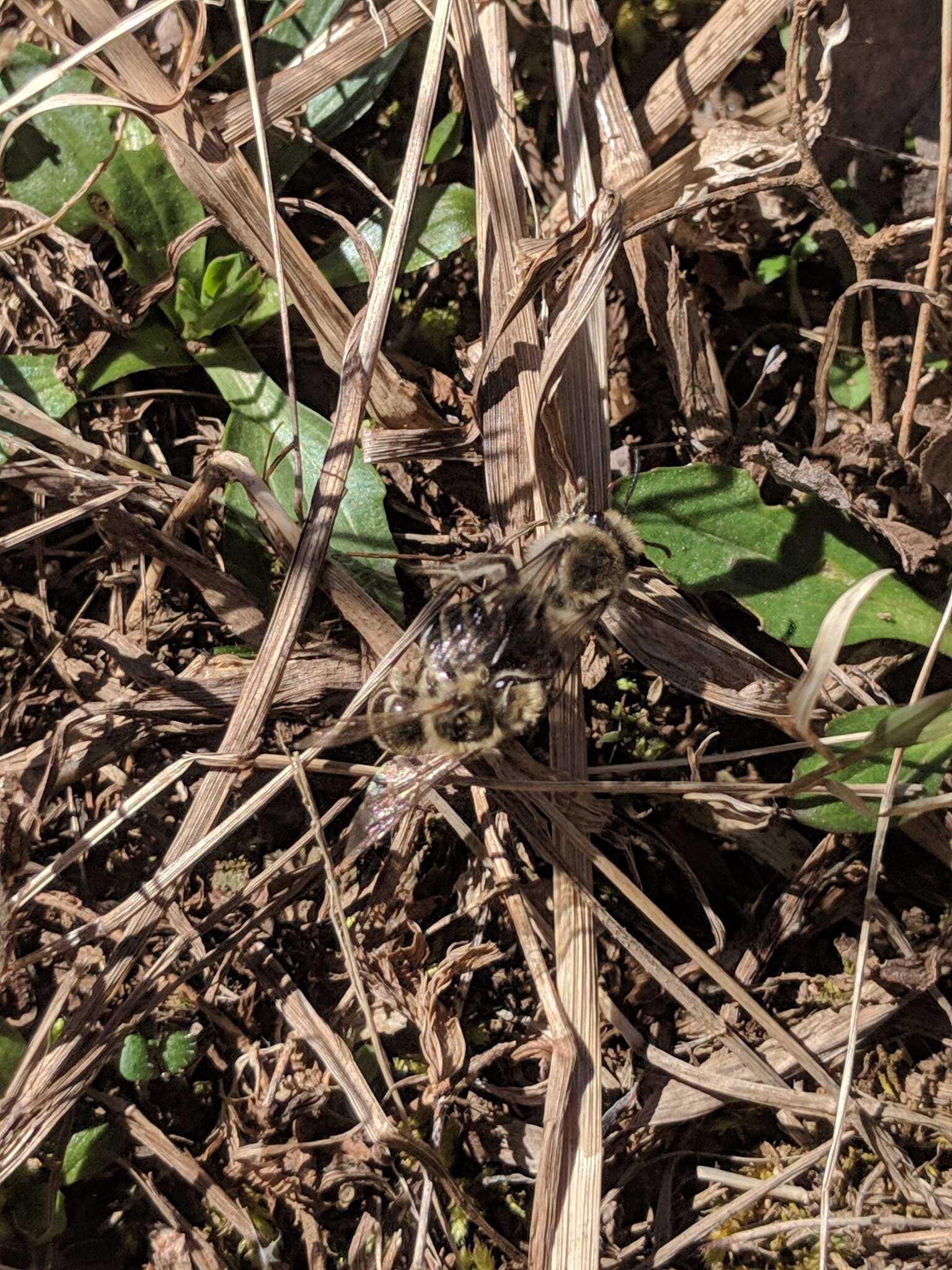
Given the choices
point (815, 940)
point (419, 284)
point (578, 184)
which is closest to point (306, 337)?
point (419, 284)

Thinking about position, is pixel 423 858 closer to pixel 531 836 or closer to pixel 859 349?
pixel 531 836

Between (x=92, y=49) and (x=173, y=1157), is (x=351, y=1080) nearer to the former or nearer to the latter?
(x=173, y=1157)

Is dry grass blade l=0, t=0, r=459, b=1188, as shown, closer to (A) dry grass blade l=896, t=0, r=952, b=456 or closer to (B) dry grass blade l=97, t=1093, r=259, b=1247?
(B) dry grass blade l=97, t=1093, r=259, b=1247

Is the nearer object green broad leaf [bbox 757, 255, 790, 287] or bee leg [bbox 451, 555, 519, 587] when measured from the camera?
bee leg [bbox 451, 555, 519, 587]

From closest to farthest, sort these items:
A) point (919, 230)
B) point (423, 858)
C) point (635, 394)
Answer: point (919, 230)
point (423, 858)
point (635, 394)

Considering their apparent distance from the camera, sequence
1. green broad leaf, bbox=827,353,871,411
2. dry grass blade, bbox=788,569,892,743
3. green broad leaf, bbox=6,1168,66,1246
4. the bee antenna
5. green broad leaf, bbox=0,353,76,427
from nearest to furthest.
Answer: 1. dry grass blade, bbox=788,569,892,743
2. green broad leaf, bbox=6,1168,66,1246
3. the bee antenna
4. green broad leaf, bbox=0,353,76,427
5. green broad leaf, bbox=827,353,871,411

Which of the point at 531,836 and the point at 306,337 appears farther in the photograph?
the point at 306,337

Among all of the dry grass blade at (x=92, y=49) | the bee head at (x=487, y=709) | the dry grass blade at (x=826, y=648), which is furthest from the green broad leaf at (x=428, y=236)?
the dry grass blade at (x=826, y=648)

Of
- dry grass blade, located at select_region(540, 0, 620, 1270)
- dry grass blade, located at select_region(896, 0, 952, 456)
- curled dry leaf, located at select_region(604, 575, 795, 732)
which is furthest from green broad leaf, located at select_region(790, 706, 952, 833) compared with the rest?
dry grass blade, located at select_region(896, 0, 952, 456)
